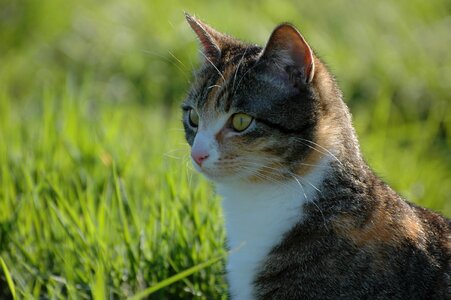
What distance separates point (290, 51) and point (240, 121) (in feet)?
0.86

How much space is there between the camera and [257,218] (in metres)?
2.53

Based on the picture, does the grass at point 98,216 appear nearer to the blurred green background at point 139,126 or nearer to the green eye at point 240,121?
the blurred green background at point 139,126

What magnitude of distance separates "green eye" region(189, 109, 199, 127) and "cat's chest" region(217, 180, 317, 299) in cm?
24

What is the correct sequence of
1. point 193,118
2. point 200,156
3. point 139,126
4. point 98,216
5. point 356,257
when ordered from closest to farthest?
point 356,257 → point 200,156 → point 193,118 → point 98,216 → point 139,126

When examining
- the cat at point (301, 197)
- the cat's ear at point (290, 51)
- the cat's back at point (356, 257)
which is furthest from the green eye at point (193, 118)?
the cat's back at point (356, 257)

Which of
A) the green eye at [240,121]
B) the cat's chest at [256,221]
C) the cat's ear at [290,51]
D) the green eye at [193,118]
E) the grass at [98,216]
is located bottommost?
the grass at [98,216]

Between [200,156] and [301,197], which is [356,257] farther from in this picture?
[200,156]

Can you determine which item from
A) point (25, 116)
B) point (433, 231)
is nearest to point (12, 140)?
point (25, 116)

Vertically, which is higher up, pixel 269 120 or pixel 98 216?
pixel 269 120

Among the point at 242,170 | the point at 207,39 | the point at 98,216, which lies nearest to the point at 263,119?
the point at 242,170

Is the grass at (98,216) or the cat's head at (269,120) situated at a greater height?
the cat's head at (269,120)

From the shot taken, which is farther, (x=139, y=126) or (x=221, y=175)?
(x=139, y=126)

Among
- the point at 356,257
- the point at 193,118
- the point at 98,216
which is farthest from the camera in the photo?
the point at 98,216

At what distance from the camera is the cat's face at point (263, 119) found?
2.48 meters
